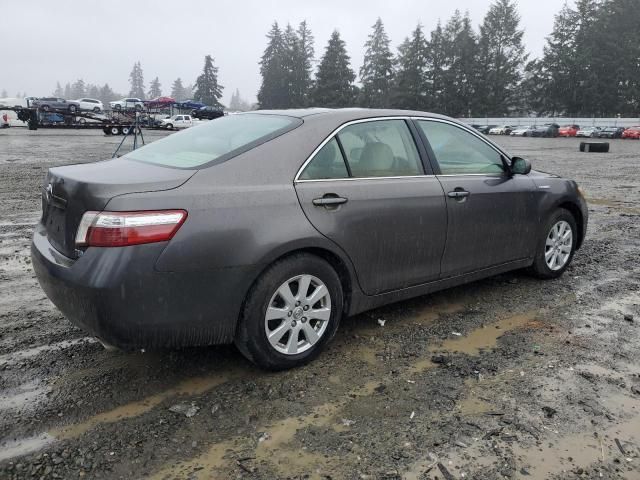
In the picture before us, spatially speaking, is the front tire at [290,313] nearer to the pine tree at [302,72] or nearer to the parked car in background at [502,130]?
the parked car in background at [502,130]

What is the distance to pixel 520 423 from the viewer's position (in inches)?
109

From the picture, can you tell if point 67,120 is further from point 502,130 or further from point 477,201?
point 502,130

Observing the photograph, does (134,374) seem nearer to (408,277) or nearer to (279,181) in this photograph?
(279,181)

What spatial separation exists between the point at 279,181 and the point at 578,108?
8457cm

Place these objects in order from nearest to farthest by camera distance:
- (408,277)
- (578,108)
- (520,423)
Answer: (520,423), (408,277), (578,108)

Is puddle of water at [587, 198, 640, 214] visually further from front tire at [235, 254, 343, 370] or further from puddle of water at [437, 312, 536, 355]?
front tire at [235, 254, 343, 370]

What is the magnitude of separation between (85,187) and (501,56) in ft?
289

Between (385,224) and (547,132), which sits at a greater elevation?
(547,132)

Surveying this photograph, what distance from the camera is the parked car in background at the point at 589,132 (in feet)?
172

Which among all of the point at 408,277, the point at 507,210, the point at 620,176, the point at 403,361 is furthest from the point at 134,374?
the point at 620,176

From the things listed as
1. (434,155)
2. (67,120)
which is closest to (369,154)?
(434,155)

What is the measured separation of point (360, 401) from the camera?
2.96m

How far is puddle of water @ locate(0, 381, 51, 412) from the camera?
9.41ft

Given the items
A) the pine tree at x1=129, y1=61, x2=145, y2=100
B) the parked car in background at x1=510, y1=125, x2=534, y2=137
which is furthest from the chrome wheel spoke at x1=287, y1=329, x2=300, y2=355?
the pine tree at x1=129, y1=61, x2=145, y2=100
